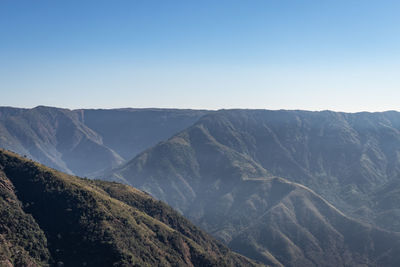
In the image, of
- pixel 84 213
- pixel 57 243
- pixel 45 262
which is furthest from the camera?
pixel 84 213

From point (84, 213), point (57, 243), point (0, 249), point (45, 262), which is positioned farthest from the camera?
point (84, 213)

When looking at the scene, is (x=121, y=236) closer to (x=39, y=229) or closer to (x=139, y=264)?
(x=139, y=264)

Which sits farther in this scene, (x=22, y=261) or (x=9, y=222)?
(x=9, y=222)

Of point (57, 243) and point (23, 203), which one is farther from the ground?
point (23, 203)

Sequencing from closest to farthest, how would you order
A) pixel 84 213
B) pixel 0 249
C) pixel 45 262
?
pixel 0 249
pixel 45 262
pixel 84 213

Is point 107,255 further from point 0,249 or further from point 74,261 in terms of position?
point 0,249

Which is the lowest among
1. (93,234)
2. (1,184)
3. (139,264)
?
(139,264)

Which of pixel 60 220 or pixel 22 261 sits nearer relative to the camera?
pixel 22 261

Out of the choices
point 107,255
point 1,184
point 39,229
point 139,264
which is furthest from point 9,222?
point 139,264

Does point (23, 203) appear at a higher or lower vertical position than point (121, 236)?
higher
